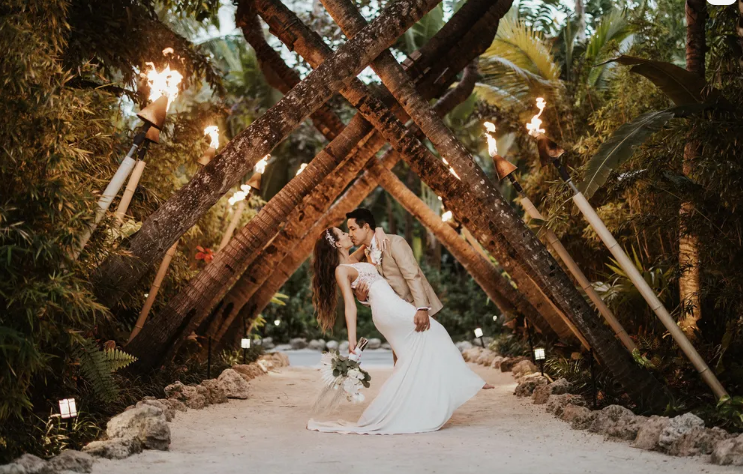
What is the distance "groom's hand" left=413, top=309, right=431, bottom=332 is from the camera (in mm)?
6102

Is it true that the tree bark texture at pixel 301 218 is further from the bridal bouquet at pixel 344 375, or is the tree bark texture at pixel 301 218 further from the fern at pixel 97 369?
the fern at pixel 97 369

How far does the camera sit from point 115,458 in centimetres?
487

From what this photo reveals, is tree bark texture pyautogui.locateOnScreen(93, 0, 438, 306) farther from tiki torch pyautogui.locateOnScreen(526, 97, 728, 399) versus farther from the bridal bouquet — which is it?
tiki torch pyautogui.locateOnScreen(526, 97, 728, 399)

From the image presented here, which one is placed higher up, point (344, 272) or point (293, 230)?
point (293, 230)

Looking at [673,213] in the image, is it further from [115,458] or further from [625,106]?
[115,458]

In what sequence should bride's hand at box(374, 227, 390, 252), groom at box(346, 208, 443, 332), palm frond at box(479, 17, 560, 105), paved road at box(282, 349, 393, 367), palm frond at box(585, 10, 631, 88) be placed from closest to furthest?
groom at box(346, 208, 443, 332), bride's hand at box(374, 227, 390, 252), palm frond at box(585, 10, 631, 88), palm frond at box(479, 17, 560, 105), paved road at box(282, 349, 393, 367)

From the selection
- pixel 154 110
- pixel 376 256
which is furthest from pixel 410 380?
pixel 154 110

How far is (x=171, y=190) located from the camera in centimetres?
1002

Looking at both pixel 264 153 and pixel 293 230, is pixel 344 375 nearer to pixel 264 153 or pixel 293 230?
pixel 264 153

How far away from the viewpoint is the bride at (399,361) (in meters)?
5.96

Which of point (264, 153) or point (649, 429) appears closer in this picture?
point (649, 429)

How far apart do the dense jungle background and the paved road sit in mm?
2747

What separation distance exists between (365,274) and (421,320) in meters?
0.65

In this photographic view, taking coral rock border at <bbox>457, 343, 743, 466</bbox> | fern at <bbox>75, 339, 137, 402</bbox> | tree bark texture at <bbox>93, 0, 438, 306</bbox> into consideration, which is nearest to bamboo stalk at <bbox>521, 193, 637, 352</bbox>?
coral rock border at <bbox>457, 343, 743, 466</bbox>
